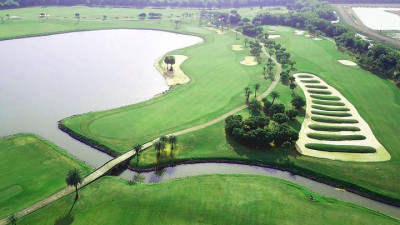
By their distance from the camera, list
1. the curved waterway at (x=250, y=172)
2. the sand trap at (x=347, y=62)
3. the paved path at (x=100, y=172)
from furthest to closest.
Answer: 1. the sand trap at (x=347, y=62)
2. the curved waterway at (x=250, y=172)
3. the paved path at (x=100, y=172)

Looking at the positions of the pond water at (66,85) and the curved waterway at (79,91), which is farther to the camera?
the pond water at (66,85)

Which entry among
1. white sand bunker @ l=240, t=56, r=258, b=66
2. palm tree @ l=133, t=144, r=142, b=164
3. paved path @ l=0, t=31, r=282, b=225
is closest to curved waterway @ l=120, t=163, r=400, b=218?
paved path @ l=0, t=31, r=282, b=225

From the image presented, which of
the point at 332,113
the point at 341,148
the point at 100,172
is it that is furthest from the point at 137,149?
the point at 332,113

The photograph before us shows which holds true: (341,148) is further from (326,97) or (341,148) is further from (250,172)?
(326,97)

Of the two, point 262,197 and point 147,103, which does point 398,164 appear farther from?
point 147,103

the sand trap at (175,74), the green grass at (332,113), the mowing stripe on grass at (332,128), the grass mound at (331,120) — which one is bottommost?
the mowing stripe on grass at (332,128)

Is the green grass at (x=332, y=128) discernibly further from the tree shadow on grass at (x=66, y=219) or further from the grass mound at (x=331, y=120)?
the tree shadow on grass at (x=66, y=219)

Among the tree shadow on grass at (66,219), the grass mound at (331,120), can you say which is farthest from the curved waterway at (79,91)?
the grass mound at (331,120)

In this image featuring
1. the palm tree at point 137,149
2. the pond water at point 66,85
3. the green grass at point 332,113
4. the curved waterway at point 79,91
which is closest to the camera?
the curved waterway at point 79,91
